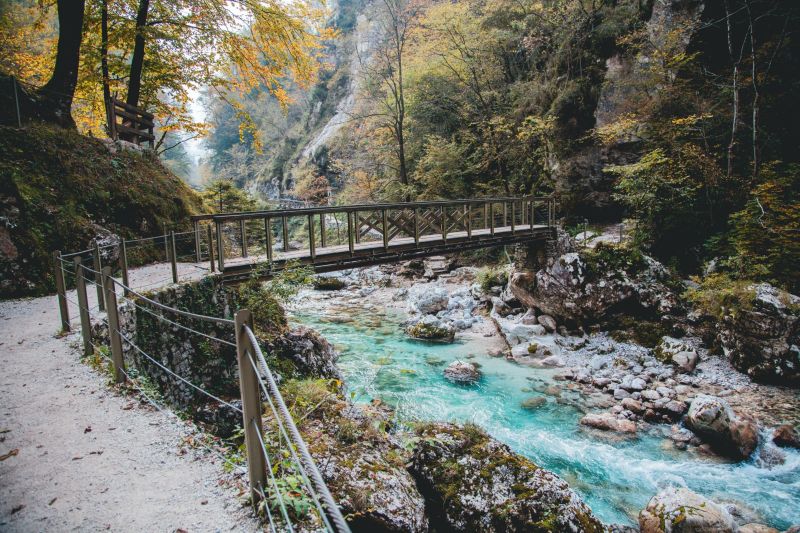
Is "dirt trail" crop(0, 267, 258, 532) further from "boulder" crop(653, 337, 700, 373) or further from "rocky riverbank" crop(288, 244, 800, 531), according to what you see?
"boulder" crop(653, 337, 700, 373)

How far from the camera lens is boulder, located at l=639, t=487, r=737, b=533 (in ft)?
14.0

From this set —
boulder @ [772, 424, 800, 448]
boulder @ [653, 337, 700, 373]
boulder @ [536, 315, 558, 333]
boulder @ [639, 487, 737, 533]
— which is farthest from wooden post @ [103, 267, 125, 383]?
boulder @ [653, 337, 700, 373]

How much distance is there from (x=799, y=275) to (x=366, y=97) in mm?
21409

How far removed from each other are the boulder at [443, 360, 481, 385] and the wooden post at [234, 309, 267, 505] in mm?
7204

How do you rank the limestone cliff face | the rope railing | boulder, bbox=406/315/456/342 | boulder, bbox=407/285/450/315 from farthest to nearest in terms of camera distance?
boulder, bbox=407/285/450/315, the limestone cliff face, boulder, bbox=406/315/456/342, the rope railing

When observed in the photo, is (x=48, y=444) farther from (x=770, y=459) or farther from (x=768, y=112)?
(x=768, y=112)

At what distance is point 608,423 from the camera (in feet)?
23.4

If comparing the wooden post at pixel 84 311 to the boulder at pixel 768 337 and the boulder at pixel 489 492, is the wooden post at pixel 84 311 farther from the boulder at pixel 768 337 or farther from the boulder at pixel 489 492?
the boulder at pixel 768 337

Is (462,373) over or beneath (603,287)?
beneath

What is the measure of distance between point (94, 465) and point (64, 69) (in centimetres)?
1180

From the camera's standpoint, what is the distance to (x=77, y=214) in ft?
29.0

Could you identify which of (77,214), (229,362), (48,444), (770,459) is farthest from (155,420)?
(770,459)

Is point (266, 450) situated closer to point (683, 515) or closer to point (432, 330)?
point (683, 515)

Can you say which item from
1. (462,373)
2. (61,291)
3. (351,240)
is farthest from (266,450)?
(462,373)
